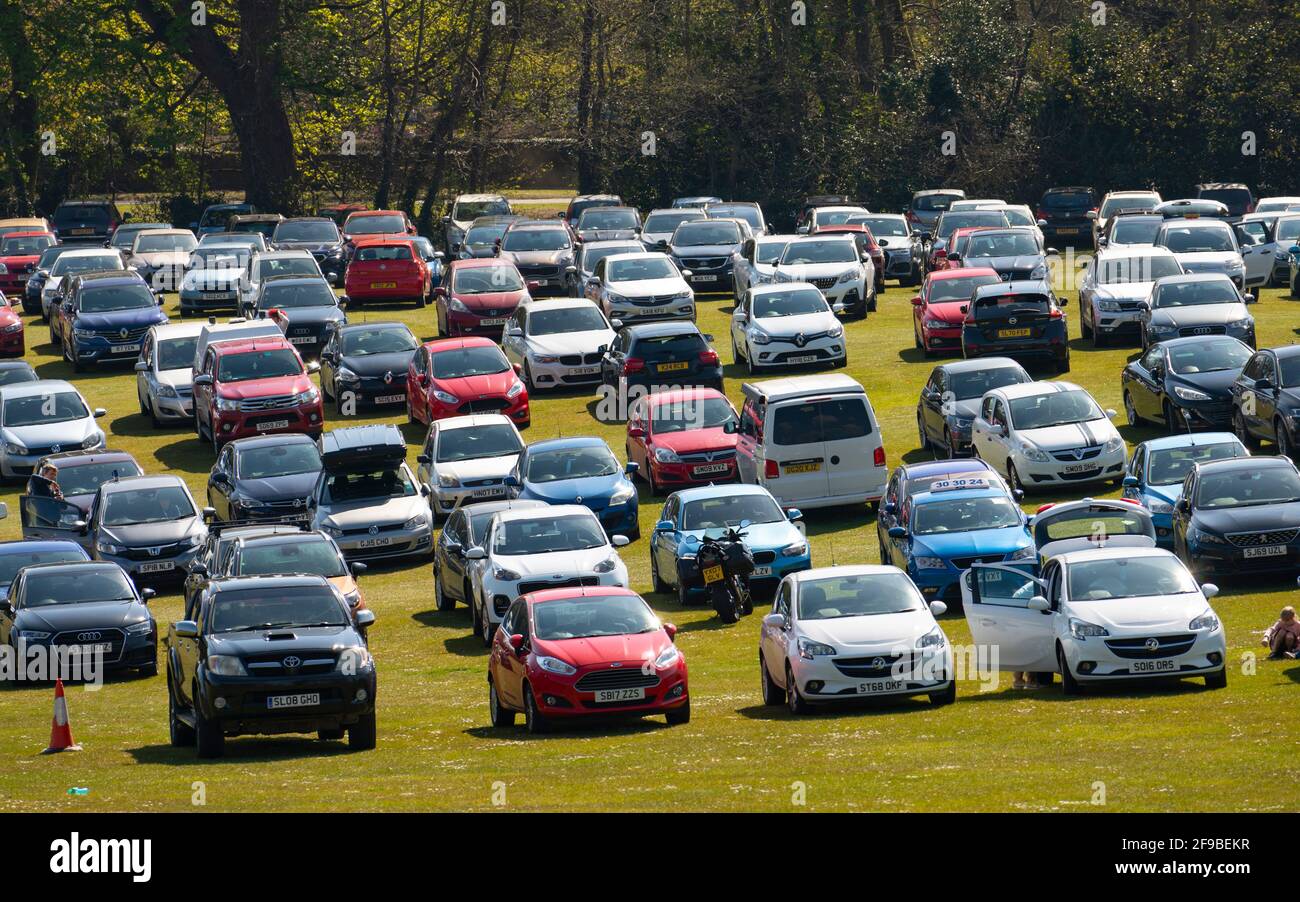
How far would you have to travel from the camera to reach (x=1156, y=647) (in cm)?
1888

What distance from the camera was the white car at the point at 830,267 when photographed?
1861 inches

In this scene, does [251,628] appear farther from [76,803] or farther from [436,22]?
[436,22]

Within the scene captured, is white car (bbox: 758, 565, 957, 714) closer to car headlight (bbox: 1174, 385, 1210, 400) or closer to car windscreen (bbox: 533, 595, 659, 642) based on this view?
car windscreen (bbox: 533, 595, 659, 642)

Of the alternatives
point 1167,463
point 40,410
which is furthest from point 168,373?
point 1167,463

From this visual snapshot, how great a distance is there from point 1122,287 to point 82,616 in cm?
2448

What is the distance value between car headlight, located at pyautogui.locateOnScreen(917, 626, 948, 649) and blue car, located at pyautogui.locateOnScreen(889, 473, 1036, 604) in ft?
18.3

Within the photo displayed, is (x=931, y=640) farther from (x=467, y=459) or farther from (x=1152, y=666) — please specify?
(x=467, y=459)

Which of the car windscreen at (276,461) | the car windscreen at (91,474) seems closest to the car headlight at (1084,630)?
the car windscreen at (276,461)

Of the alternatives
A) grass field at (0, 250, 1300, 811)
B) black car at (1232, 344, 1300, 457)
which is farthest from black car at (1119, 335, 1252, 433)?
grass field at (0, 250, 1300, 811)

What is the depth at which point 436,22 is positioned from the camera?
7019cm

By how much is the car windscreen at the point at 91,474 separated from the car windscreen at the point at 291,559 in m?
8.42

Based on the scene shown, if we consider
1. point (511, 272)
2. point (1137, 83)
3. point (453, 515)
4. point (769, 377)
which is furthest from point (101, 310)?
point (1137, 83)

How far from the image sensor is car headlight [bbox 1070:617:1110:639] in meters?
19.1

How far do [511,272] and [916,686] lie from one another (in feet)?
96.0
